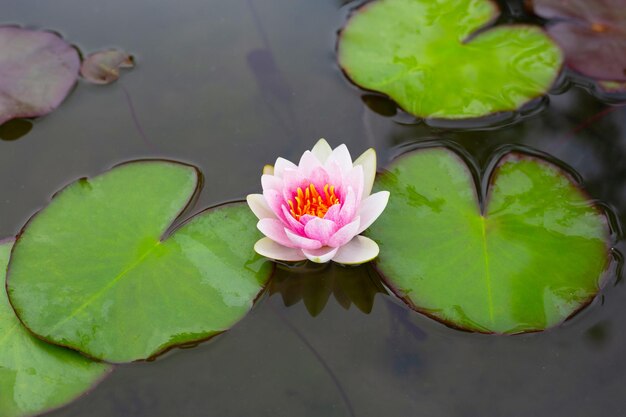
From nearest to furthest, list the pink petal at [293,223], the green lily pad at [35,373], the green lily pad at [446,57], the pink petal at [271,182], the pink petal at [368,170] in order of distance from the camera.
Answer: the green lily pad at [35,373]
the pink petal at [293,223]
the pink petal at [271,182]
the pink petal at [368,170]
the green lily pad at [446,57]

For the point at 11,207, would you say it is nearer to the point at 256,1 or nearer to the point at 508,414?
the point at 256,1

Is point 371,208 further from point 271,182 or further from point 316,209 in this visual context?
point 271,182

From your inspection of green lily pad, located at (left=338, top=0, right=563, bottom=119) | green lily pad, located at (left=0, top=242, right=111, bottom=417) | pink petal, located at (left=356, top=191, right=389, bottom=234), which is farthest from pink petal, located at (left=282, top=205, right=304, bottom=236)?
Answer: green lily pad, located at (left=338, top=0, right=563, bottom=119)

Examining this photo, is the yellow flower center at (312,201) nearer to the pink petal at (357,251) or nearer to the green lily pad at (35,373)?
the pink petal at (357,251)

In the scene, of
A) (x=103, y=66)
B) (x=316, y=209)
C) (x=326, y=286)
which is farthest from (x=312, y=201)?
(x=103, y=66)

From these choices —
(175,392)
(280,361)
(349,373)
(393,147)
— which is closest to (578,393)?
(349,373)

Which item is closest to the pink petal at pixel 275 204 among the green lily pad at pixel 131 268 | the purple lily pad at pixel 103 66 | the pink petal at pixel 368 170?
the green lily pad at pixel 131 268
